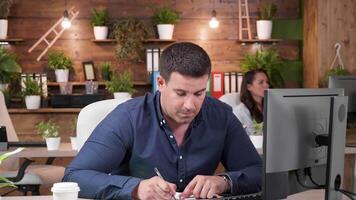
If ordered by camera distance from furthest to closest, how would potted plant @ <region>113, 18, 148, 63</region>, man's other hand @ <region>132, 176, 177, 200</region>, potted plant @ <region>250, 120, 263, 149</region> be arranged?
potted plant @ <region>113, 18, 148, 63</region> < potted plant @ <region>250, 120, 263, 149</region> < man's other hand @ <region>132, 176, 177, 200</region>

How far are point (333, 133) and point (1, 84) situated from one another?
4938mm

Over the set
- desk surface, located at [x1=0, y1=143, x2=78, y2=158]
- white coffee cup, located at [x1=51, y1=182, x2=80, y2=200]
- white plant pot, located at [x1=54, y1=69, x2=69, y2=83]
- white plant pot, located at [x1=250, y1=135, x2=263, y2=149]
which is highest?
white coffee cup, located at [x1=51, y1=182, x2=80, y2=200]

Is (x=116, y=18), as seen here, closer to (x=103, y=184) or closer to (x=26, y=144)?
(x=26, y=144)

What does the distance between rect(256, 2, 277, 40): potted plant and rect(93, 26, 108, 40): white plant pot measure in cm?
161

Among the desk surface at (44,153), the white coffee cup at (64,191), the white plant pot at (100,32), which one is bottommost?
the desk surface at (44,153)

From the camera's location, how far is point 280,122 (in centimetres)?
178

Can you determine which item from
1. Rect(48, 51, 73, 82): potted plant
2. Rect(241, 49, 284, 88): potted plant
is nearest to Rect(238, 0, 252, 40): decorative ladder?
Rect(241, 49, 284, 88): potted plant

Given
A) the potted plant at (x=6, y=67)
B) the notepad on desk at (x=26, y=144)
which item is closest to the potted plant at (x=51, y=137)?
the notepad on desk at (x=26, y=144)

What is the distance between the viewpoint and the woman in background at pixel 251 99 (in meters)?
4.66

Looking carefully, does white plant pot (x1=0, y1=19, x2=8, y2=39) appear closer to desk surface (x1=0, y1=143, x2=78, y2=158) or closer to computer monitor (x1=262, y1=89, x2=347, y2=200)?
desk surface (x1=0, y1=143, x2=78, y2=158)

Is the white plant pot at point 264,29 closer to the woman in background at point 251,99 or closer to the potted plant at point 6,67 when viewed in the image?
the woman in background at point 251,99

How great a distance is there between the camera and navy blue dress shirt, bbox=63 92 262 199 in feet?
7.04

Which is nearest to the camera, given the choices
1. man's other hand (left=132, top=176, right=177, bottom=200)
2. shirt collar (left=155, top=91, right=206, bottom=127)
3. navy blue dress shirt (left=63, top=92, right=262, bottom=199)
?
man's other hand (left=132, top=176, right=177, bottom=200)

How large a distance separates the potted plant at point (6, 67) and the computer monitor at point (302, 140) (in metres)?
4.71
